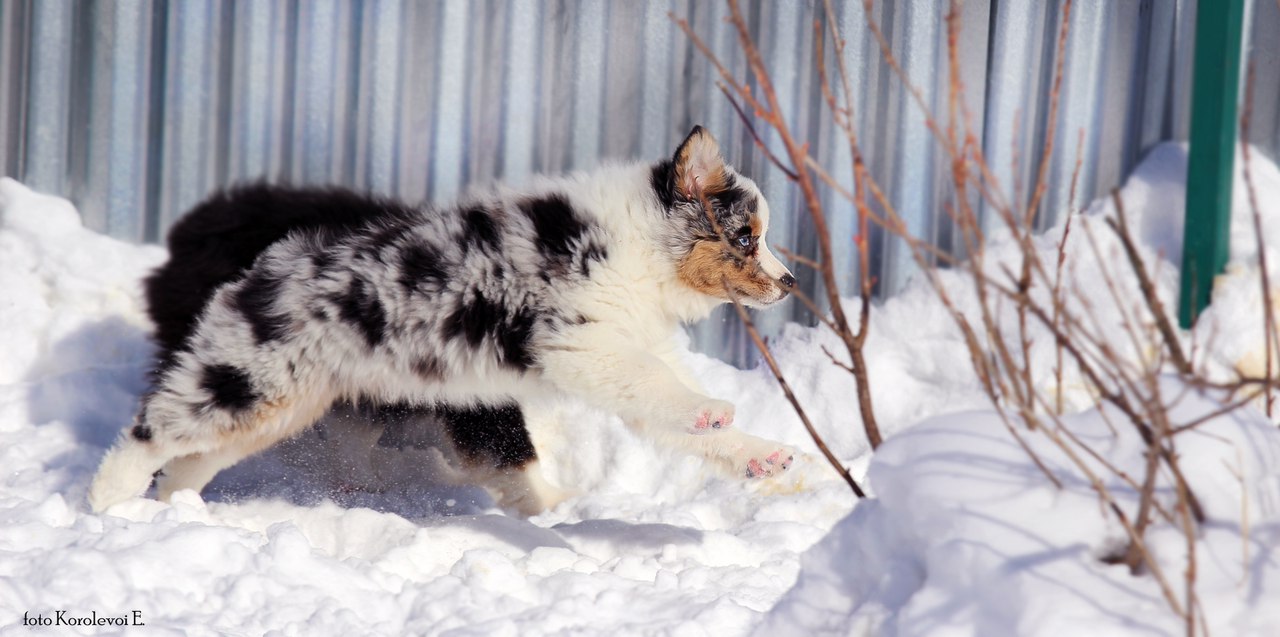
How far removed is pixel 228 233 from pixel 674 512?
184 cm

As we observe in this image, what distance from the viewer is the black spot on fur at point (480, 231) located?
3358mm

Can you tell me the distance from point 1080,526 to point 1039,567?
115 mm

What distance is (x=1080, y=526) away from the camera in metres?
1.90

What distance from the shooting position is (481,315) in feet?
10.8

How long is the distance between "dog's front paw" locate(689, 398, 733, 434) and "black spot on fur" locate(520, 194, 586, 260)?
636 mm

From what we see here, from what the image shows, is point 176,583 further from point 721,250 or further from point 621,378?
point 721,250

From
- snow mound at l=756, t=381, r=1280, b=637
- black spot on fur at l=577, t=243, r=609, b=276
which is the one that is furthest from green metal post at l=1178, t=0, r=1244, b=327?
snow mound at l=756, t=381, r=1280, b=637

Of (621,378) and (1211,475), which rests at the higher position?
(1211,475)

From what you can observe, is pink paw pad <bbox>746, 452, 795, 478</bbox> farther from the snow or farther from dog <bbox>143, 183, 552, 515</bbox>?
dog <bbox>143, 183, 552, 515</bbox>

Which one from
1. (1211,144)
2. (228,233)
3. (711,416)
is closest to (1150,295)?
(711,416)

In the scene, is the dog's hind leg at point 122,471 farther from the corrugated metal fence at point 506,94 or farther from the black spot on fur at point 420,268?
the corrugated metal fence at point 506,94

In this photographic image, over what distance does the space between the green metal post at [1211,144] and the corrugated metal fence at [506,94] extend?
260mm

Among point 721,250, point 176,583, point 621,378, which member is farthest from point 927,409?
point 176,583

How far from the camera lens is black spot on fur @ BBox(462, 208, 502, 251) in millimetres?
3358
